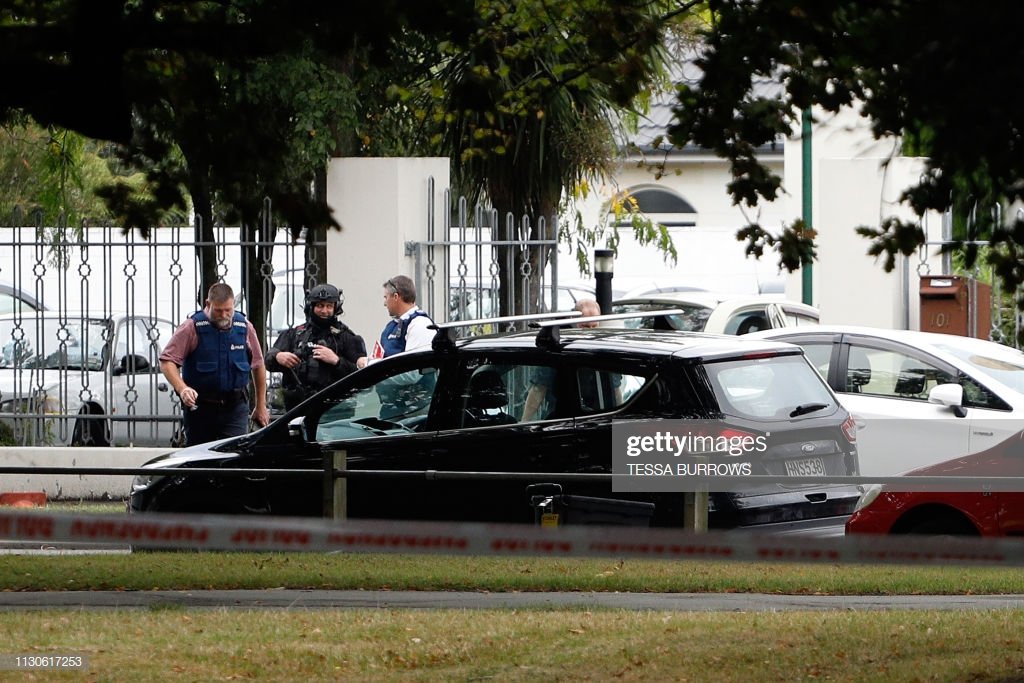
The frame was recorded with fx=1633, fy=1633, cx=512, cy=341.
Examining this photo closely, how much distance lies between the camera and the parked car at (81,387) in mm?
14240

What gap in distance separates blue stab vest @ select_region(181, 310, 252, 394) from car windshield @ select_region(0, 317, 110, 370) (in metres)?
2.40

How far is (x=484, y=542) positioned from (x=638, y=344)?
393cm

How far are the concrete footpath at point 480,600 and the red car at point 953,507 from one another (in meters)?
0.41

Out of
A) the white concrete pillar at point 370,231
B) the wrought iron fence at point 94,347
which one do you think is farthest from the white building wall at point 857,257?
the wrought iron fence at point 94,347

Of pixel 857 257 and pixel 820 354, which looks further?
pixel 857 257

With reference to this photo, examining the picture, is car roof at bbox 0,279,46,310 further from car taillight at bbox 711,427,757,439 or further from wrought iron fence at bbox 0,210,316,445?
car taillight at bbox 711,427,757,439

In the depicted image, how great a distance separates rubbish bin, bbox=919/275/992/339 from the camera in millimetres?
15891

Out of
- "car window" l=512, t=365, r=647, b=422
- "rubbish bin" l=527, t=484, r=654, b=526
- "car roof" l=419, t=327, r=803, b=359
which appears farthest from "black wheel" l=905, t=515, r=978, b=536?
"car window" l=512, t=365, r=647, b=422

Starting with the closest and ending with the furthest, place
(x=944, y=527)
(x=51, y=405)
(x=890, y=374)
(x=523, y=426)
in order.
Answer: (x=523, y=426), (x=944, y=527), (x=890, y=374), (x=51, y=405)

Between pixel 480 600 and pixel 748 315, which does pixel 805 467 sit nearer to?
pixel 480 600

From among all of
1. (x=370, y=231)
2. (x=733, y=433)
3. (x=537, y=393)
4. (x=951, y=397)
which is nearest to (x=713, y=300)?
(x=370, y=231)

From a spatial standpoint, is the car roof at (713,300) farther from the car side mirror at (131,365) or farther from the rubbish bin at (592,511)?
the rubbish bin at (592,511)

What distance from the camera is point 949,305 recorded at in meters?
16.0

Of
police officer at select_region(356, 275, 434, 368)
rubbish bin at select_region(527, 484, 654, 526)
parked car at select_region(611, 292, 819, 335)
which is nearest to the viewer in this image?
rubbish bin at select_region(527, 484, 654, 526)
